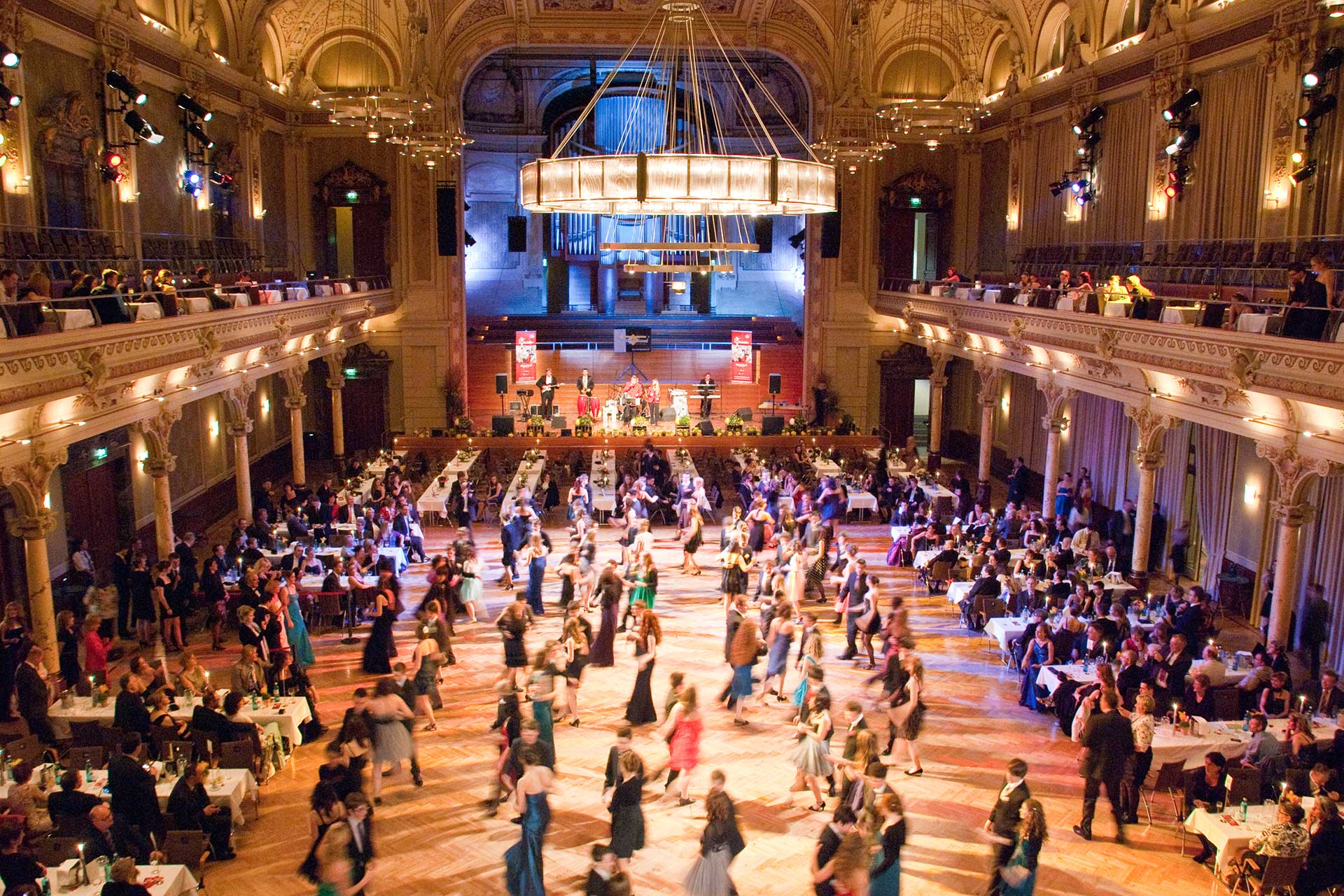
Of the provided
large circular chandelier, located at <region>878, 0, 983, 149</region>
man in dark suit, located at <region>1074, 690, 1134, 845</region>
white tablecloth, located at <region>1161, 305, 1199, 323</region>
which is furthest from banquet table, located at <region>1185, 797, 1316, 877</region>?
large circular chandelier, located at <region>878, 0, 983, 149</region>

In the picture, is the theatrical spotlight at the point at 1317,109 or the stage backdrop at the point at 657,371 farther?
the stage backdrop at the point at 657,371

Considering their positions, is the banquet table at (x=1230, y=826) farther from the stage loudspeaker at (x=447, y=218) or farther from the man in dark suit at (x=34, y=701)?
the stage loudspeaker at (x=447, y=218)

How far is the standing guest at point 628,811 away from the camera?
289 inches

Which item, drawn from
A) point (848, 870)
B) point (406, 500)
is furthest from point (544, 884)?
point (406, 500)

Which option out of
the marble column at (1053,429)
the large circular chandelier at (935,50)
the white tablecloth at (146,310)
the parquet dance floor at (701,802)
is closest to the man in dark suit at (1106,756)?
the parquet dance floor at (701,802)

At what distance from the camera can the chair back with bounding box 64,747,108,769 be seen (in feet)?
27.0

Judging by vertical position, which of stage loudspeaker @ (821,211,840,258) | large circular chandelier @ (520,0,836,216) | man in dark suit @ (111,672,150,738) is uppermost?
stage loudspeaker @ (821,211,840,258)

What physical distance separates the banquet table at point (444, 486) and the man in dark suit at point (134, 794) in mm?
11194

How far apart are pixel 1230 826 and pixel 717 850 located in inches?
156

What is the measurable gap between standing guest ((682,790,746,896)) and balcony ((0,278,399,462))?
24.1 ft

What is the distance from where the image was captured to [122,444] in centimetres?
1694

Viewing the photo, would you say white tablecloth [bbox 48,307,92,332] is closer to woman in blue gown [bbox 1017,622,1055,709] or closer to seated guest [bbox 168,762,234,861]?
seated guest [bbox 168,762,234,861]

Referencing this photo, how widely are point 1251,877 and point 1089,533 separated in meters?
8.11

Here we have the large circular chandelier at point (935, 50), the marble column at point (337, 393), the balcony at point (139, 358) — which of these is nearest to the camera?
the balcony at point (139, 358)
